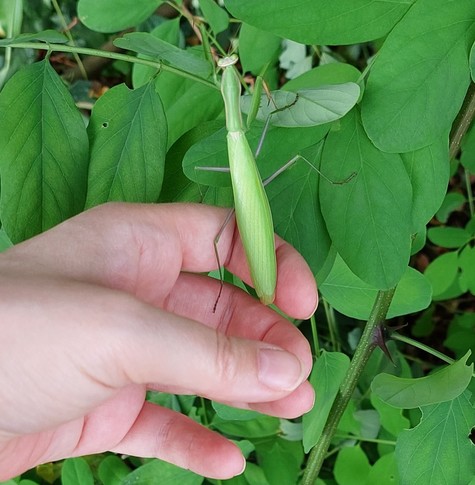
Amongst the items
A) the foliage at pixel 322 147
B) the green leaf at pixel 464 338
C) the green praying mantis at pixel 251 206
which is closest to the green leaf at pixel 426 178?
the foliage at pixel 322 147

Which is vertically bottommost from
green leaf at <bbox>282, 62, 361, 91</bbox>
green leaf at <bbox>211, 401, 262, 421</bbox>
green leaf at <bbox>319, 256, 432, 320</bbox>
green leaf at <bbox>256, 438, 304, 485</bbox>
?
green leaf at <bbox>256, 438, 304, 485</bbox>

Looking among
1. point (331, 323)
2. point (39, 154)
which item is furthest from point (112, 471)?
point (39, 154)

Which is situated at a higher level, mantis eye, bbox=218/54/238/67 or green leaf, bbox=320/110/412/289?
mantis eye, bbox=218/54/238/67

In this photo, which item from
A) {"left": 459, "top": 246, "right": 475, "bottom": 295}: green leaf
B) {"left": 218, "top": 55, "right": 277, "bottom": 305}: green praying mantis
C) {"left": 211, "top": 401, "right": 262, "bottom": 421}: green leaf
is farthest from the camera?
{"left": 459, "top": 246, "right": 475, "bottom": 295}: green leaf

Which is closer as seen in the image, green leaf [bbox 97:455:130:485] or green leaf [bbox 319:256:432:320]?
green leaf [bbox 319:256:432:320]

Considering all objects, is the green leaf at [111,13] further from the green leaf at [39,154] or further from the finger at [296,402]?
the finger at [296,402]

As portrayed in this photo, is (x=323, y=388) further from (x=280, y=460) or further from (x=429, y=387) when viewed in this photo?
(x=280, y=460)

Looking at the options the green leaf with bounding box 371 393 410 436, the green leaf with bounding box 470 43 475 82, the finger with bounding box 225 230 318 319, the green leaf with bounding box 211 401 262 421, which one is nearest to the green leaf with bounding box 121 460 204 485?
the green leaf with bounding box 211 401 262 421

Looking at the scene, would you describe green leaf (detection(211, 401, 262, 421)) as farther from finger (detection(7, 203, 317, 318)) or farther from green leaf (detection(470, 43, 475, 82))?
green leaf (detection(470, 43, 475, 82))
